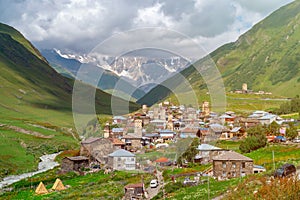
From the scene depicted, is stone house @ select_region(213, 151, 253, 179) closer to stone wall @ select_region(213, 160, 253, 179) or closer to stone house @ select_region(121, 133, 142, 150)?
stone wall @ select_region(213, 160, 253, 179)

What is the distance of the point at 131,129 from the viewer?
94812 mm

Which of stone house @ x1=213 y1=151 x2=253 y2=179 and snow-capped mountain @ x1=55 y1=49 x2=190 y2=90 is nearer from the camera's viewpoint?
snow-capped mountain @ x1=55 y1=49 x2=190 y2=90

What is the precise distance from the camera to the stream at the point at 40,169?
57375 millimetres

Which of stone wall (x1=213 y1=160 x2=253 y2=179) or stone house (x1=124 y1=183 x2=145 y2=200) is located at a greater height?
stone wall (x1=213 y1=160 x2=253 y2=179)

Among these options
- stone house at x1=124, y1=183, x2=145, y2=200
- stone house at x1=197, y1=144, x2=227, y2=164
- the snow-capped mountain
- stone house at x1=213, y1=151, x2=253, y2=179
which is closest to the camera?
the snow-capped mountain

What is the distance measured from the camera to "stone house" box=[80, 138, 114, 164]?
218 ft

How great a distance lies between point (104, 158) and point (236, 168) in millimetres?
31113

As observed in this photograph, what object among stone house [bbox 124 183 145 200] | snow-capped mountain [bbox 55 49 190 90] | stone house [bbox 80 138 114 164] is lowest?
stone house [bbox 124 183 145 200]

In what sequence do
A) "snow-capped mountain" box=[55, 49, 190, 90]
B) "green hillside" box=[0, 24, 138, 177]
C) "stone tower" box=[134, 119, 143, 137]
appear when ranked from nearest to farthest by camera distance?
"snow-capped mountain" box=[55, 49, 190, 90] < "green hillside" box=[0, 24, 138, 177] < "stone tower" box=[134, 119, 143, 137]

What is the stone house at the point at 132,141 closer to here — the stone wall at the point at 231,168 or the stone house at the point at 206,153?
the stone house at the point at 206,153

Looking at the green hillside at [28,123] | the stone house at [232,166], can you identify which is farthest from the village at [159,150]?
the green hillside at [28,123]

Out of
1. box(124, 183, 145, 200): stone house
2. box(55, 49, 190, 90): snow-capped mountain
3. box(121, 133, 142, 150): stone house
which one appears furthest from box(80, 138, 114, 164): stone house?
box(55, 49, 190, 90): snow-capped mountain

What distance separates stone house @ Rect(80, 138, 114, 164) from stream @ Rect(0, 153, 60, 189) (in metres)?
6.57

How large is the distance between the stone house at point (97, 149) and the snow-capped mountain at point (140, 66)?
3607 centimetres
